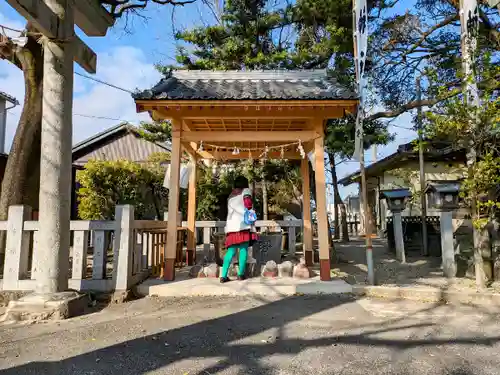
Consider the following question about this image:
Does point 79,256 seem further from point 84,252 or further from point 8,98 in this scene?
point 8,98

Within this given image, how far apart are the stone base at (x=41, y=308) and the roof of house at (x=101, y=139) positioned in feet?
46.2

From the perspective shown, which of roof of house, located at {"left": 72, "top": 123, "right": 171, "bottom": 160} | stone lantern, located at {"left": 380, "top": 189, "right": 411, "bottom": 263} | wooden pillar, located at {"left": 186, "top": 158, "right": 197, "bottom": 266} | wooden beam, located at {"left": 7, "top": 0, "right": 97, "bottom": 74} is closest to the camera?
wooden beam, located at {"left": 7, "top": 0, "right": 97, "bottom": 74}

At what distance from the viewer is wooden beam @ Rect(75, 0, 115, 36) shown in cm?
535

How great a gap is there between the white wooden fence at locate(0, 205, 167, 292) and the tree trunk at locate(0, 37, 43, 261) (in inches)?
30.8

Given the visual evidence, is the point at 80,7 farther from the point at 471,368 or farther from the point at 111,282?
the point at 471,368

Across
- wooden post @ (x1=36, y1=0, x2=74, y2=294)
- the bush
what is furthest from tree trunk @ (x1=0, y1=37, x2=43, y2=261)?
the bush

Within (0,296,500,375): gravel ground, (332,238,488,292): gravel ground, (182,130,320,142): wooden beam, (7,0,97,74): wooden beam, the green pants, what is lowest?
(0,296,500,375): gravel ground

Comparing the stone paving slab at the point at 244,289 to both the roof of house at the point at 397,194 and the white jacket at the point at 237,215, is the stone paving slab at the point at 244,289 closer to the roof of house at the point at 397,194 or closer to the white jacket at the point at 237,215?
the white jacket at the point at 237,215

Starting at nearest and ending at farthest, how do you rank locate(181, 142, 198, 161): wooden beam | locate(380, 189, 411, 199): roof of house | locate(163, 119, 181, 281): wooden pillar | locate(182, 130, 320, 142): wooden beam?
locate(163, 119, 181, 281): wooden pillar
locate(182, 130, 320, 142): wooden beam
locate(181, 142, 198, 161): wooden beam
locate(380, 189, 411, 199): roof of house

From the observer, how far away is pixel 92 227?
17.5ft

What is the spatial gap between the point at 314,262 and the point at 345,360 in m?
5.53

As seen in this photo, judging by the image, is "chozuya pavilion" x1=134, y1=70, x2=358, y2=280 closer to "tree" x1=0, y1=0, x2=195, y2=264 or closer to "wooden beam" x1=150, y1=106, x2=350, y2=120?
"wooden beam" x1=150, y1=106, x2=350, y2=120

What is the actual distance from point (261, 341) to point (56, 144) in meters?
3.37

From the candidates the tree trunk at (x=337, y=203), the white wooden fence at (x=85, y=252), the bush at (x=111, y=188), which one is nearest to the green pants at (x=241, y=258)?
the white wooden fence at (x=85, y=252)
